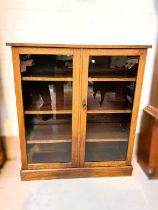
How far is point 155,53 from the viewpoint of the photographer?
1.93m

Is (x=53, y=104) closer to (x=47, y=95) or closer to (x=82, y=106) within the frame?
(x=47, y=95)

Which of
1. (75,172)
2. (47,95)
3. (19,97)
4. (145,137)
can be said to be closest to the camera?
(19,97)

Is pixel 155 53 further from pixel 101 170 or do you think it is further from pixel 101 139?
pixel 101 170

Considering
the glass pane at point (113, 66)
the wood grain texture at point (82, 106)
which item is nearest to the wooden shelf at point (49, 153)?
the wood grain texture at point (82, 106)

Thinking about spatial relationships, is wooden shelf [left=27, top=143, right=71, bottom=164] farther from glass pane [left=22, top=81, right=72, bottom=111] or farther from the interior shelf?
the interior shelf

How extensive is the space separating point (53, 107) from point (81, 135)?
Answer: 0.36 metres

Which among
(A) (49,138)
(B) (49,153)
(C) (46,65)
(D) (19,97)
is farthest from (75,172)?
(C) (46,65)

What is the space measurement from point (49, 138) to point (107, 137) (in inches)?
21.8

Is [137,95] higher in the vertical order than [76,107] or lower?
higher

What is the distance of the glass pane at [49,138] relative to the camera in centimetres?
184
